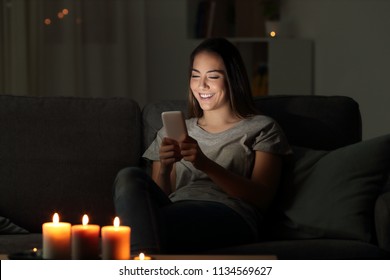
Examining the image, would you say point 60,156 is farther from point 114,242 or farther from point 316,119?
point 114,242

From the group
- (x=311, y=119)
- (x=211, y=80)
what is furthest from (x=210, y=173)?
(x=311, y=119)

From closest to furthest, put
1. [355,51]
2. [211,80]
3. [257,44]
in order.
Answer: [211,80]
[355,51]
[257,44]

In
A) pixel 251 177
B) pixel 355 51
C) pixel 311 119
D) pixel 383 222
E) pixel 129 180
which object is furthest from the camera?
pixel 355 51

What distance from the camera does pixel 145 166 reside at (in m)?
2.86

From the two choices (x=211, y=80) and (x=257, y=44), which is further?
(x=257, y=44)

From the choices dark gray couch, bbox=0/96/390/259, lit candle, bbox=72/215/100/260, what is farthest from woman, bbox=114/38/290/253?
lit candle, bbox=72/215/100/260

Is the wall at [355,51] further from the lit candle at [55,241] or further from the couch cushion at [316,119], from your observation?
the lit candle at [55,241]

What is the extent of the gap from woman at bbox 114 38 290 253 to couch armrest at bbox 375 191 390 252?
0.34 meters

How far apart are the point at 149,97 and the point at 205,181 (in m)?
3.11

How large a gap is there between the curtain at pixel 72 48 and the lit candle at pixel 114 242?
390 cm

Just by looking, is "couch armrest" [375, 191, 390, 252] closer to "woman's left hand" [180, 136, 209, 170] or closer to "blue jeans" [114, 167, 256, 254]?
"blue jeans" [114, 167, 256, 254]

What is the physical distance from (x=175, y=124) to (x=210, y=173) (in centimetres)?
19
